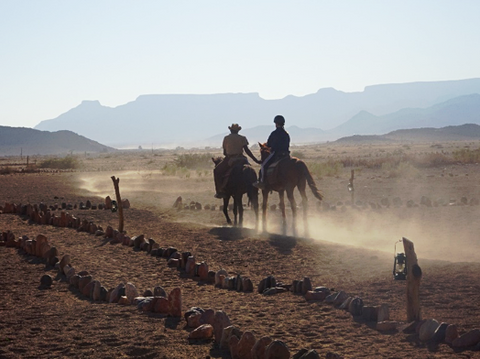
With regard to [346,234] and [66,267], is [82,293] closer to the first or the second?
[66,267]

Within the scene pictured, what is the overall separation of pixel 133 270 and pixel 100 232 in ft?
14.1

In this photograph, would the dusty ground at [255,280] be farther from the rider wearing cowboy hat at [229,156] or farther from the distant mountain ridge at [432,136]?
the distant mountain ridge at [432,136]

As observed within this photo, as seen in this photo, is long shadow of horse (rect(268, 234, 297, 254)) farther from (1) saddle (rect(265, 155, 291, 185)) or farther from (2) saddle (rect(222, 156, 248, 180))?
(2) saddle (rect(222, 156, 248, 180))

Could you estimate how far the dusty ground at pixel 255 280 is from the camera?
6887 mm

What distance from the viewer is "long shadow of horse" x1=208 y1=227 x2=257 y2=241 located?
48.5 ft

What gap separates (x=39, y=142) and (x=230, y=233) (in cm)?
16223

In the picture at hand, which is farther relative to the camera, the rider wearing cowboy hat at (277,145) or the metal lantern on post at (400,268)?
the rider wearing cowboy hat at (277,145)

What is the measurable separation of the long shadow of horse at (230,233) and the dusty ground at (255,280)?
1.8 inches

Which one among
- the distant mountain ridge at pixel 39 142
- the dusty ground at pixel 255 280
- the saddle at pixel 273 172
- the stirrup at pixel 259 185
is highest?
the distant mountain ridge at pixel 39 142

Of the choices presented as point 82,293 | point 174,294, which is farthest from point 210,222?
point 174,294

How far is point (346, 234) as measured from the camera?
16.0m

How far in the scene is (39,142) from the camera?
16988cm

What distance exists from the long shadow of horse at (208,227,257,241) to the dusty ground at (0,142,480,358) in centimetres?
5

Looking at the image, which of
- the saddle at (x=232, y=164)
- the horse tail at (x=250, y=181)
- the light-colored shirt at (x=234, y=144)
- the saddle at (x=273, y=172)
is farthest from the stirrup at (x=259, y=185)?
the light-colored shirt at (x=234, y=144)
